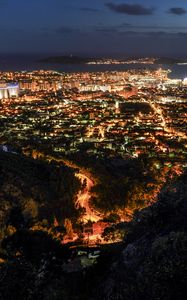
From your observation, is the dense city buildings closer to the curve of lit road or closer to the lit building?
the lit building

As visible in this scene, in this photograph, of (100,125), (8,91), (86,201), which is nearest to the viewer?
(86,201)

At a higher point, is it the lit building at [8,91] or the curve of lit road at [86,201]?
the lit building at [8,91]

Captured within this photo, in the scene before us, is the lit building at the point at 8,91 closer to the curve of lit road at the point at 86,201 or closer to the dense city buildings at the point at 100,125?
the dense city buildings at the point at 100,125

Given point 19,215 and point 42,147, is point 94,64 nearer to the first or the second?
point 42,147

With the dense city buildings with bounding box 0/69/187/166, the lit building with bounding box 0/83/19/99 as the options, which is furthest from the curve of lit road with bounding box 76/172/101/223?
the lit building with bounding box 0/83/19/99

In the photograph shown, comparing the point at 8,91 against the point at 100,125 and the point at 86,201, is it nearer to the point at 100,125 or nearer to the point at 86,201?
the point at 100,125

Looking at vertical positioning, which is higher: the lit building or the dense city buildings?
the lit building

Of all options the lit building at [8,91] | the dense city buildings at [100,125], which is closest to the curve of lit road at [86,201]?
the dense city buildings at [100,125]

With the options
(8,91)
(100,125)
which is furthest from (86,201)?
(8,91)

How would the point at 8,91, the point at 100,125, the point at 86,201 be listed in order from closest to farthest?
the point at 86,201 < the point at 100,125 < the point at 8,91

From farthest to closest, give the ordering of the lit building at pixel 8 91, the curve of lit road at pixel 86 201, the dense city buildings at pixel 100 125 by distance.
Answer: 1. the lit building at pixel 8 91
2. the dense city buildings at pixel 100 125
3. the curve of lit road at pixel 86 201

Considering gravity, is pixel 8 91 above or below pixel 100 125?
above
